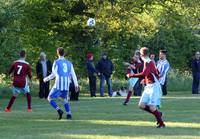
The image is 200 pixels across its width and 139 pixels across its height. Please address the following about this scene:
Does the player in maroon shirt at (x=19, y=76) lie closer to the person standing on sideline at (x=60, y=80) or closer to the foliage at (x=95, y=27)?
the person standing on sideline at (x=60, y=80)

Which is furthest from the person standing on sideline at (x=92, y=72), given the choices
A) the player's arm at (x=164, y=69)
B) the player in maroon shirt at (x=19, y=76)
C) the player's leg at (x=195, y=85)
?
the player in maroon shirt at (x=19, y=76)

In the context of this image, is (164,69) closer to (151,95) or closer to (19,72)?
(19,72)

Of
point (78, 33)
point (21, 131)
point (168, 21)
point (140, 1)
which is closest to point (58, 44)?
point (78, 33)

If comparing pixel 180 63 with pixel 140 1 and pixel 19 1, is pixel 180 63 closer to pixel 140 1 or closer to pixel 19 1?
pixel 140 1

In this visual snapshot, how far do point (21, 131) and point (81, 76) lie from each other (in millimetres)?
23518

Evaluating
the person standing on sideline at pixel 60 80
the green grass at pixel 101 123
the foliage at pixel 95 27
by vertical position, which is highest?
the foliage at pixel 95 27

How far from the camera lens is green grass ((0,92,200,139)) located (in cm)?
1373

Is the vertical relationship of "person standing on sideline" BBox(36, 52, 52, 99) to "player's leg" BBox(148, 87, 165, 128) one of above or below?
above

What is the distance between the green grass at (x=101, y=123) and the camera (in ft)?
45.1

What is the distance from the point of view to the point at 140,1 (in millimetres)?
39188

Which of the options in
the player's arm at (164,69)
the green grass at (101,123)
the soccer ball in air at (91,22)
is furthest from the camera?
the soccer ball in air at (91,22)

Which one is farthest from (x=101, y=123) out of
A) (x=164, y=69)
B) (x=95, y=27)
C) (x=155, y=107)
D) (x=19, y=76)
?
(x=95, y=27)

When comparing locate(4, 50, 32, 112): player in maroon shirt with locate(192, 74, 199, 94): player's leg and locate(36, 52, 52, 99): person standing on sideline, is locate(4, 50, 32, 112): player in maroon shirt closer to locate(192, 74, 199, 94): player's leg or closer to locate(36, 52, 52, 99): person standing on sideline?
locate(36, 52, 52, 99): person standing on sideline

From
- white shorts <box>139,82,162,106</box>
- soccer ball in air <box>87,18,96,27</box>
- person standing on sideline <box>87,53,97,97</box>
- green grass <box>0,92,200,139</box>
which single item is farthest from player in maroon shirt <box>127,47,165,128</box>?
soccer ball in air <box>87,18,96,27</box>
